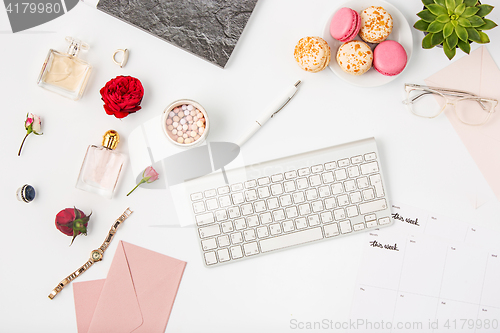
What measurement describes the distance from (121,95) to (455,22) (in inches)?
28.4

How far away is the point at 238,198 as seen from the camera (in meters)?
0.77

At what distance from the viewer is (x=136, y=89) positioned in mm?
730

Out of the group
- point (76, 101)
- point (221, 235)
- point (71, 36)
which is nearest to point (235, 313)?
point (221, 235)

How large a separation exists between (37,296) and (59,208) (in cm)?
21

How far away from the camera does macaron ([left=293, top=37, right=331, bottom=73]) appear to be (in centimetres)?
73

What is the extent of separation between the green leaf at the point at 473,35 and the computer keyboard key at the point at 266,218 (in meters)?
0.58

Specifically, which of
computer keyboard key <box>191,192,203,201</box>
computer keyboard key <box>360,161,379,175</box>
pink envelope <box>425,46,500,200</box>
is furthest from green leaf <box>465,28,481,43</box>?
computer keyboard key <box>191,192,203,201</box>

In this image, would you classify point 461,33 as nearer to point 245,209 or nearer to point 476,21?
point 476,21

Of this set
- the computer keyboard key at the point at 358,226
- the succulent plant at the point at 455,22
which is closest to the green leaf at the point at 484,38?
the succulent plant at the point at 455,22

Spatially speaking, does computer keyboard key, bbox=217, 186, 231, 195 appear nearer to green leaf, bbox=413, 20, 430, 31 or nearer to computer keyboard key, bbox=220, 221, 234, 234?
computer keyboard key, bbox=220, 221, 234, 234

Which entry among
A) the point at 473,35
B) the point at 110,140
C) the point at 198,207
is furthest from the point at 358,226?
the point at 110,140

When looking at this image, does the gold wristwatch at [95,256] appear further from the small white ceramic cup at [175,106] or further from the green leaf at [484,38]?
the green leaf at [484,38]

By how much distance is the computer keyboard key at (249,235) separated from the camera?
2.57 feet

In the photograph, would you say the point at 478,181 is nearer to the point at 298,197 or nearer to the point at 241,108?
the point at 298,197
